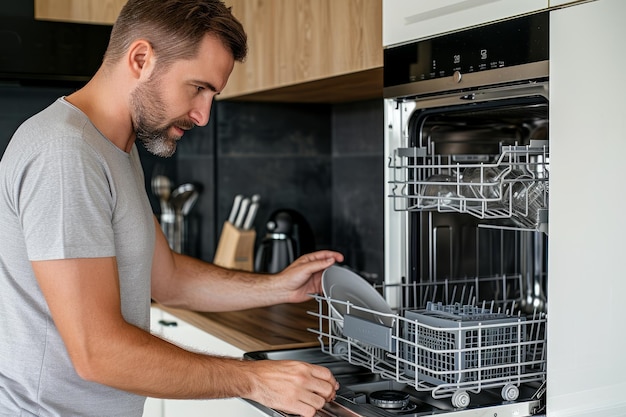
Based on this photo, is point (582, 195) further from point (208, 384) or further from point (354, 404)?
point (208, 384)

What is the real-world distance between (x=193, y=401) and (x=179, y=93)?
3.00 feet

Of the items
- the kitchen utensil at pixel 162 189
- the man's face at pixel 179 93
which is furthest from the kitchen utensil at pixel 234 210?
the man's face at pixel 179 93

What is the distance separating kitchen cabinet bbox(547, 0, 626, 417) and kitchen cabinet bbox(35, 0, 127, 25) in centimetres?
170

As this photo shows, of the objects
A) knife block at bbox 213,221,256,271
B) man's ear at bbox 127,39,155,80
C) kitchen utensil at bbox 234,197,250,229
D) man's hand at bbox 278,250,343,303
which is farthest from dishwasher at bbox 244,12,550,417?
kitchen utensil at bbox 234,197,250,229

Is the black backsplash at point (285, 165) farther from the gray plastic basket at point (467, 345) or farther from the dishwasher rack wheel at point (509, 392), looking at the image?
the dishwasher rack wheel at point (509, 392)

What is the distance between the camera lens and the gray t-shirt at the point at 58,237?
4.02 ft

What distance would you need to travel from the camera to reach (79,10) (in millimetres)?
2633

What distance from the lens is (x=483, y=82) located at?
1480 millimetres

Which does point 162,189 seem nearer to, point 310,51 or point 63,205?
point 310,51

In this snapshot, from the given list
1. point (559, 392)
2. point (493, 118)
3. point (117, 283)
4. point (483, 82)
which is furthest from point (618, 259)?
point (117, 283)

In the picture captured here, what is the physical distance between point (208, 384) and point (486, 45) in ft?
2.39

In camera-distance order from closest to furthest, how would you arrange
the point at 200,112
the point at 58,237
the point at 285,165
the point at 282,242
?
1. the point at 58,237
2. the point at 200,112
3. the point at 282,242
4. the point at 285,165

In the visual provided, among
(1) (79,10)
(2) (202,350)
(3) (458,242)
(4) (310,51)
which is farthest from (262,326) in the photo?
(1) (79,10)

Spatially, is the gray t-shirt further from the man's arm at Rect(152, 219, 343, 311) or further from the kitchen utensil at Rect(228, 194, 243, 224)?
the kitchen utensil at Rect(228, 194, 243, 224)
